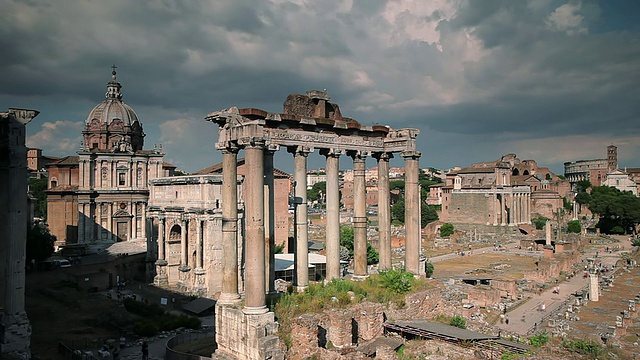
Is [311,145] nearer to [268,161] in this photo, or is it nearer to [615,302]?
[268,161]

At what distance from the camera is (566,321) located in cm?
2791

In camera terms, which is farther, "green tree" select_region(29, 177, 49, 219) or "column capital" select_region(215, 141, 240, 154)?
"green tree" select_region(29, 177, 49, 219)

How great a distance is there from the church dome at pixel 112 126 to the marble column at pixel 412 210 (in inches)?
1488

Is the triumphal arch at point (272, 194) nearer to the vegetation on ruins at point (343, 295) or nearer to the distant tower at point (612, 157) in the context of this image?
the vegetation on ruins at point (343, 295)

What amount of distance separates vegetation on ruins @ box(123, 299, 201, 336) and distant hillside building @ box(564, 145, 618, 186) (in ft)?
463

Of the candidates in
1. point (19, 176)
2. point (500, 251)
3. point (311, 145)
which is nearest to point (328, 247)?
point (311, 145)

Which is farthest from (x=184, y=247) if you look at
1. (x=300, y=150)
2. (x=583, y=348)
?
(x=583, y=348)

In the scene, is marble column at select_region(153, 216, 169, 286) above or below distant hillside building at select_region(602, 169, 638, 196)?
below

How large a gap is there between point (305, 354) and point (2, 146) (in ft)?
51.9

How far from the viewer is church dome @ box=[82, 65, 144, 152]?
167ft

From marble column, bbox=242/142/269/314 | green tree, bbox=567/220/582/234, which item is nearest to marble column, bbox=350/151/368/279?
marble column, bbox=242/142/269/314

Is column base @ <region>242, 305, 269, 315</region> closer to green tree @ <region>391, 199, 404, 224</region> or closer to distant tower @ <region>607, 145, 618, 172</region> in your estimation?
green tree @ <region>391, 199, 404, 224</region>

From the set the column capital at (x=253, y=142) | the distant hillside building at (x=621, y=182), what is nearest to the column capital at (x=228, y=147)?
the column capital at (x=253, y=142)

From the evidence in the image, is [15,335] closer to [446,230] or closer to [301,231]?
[301,231]
